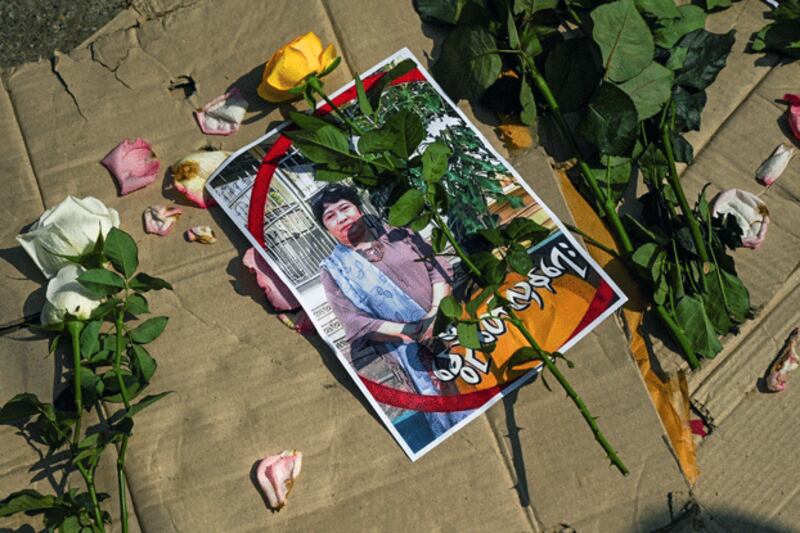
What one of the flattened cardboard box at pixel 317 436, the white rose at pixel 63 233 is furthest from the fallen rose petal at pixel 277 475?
the white rose at pixel 63 233

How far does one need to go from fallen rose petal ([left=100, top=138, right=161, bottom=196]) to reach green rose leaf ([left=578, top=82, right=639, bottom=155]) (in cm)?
52

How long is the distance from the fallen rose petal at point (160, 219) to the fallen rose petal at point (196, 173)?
28mm

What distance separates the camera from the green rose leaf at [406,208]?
85 cm

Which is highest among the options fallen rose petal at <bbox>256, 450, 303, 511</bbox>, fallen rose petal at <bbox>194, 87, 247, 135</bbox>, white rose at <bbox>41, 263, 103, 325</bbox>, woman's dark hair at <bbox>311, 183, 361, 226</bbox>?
fallen rose petal at <bbox>194, 87, 247, 135</bbox>

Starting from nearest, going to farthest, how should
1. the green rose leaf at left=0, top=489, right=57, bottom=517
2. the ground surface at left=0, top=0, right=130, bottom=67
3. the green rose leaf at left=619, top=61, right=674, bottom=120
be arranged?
the green rose leaf at left=0, top=489, right=57, bottom=517
the green rose leaf at left=619, top=61, right=674, bottom=120
the ground surface at left=0, top=0, right=130, bottom=67

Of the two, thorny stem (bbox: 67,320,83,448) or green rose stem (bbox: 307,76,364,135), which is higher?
green rose stem (bbox: 307,76,364,135)

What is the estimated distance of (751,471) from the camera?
94 centimetres

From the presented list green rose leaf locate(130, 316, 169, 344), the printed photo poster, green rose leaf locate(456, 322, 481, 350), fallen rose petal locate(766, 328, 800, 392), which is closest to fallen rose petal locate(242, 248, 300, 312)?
the printed photo poster

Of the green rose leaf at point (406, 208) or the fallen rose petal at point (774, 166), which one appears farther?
the fallen rose petal at point (774, 166)

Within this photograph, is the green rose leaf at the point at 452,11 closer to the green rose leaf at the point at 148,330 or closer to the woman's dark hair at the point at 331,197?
the woman's dark hair at the point at 331,197

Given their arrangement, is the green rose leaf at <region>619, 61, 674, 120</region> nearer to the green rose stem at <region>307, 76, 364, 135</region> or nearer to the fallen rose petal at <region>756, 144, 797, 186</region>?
the fallen rose petal at <region>756, 144, 797, 186</region>

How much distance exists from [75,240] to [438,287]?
1.36 ft

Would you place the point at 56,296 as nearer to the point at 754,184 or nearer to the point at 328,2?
the point at 328,2

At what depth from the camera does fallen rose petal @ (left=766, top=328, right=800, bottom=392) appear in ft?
3.12
